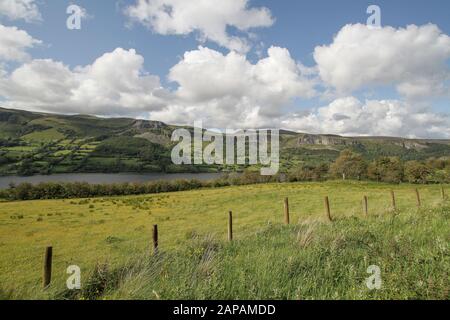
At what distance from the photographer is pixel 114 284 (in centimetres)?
605

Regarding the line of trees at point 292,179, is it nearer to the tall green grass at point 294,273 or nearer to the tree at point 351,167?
Result: the tree at point 351,167

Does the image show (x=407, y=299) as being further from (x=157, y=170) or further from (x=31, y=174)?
(x=157, y=170)

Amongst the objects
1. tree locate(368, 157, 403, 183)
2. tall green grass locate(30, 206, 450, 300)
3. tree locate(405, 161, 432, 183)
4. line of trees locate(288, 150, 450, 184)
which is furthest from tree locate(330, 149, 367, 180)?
tall green grass locate(30, 206, 450, 300)

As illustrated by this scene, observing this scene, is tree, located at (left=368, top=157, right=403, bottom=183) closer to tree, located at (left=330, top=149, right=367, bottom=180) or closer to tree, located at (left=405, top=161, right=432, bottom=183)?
tree, located at (left=405, top=161, right=432, bottom=183)

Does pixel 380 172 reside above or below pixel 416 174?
above

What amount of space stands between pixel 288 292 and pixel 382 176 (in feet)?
335

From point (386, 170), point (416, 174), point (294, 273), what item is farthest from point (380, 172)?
point (294, 273)

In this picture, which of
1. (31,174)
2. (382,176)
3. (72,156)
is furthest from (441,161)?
(72,156)

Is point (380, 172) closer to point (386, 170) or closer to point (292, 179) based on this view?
point (386, 170)

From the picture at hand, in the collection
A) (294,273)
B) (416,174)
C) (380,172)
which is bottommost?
(416,174)

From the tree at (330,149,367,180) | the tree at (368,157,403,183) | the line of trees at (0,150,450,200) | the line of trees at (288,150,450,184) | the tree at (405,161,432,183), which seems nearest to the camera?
the line of trees at (0,150,450,200)

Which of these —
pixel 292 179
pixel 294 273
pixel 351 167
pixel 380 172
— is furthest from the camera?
pixel 292 179

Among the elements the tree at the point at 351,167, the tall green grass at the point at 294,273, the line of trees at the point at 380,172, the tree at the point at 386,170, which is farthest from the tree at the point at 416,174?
the tall green grass at the point at 294,273

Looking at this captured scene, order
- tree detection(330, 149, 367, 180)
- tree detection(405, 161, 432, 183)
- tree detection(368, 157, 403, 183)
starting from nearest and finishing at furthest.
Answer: tree detection(368, 157, 403, 183), tree detection(405, 161, 432, 183), tree detection(330, 149, 367, 180)
